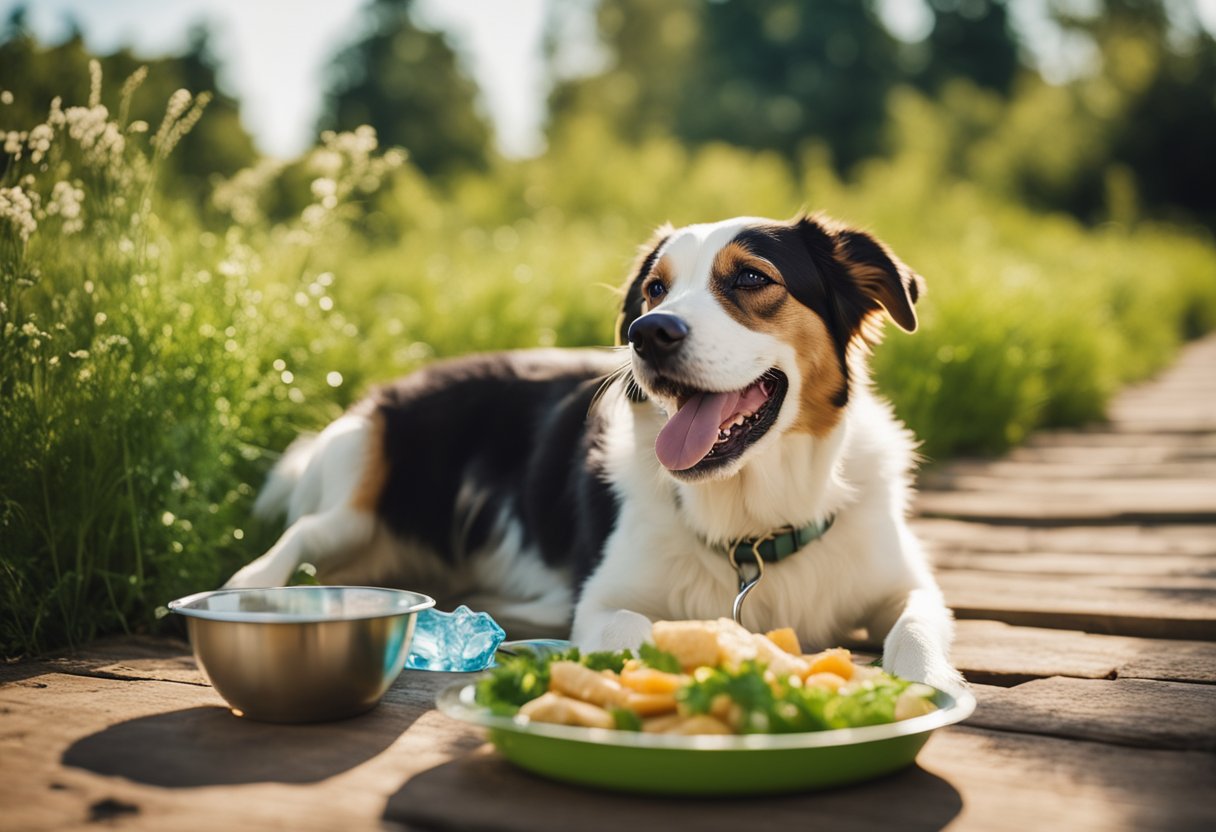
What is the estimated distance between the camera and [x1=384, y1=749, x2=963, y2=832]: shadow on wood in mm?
1627

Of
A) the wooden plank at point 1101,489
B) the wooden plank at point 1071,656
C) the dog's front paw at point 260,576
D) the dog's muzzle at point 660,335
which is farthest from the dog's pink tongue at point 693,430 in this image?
the wooden plank at point 1101,489

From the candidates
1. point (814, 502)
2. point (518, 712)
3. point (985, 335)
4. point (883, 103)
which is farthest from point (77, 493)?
point (883, 103)

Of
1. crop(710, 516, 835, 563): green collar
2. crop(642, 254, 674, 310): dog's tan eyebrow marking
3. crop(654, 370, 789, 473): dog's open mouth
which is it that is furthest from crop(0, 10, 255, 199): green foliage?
crop(710, 516, 835, 563): green collar

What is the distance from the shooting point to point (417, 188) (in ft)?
43.9

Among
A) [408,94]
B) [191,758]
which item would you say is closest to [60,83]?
[191,758]

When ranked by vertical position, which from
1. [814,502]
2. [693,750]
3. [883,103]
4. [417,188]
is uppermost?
[883,103]

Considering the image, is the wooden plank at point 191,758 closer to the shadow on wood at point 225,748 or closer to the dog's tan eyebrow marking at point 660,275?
the shadow on wood at point 225,748

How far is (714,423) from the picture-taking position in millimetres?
Result: 2719

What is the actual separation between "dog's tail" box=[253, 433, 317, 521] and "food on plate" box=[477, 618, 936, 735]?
211cm

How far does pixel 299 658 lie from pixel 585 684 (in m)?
0.60

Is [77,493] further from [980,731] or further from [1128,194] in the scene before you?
[1128,194]

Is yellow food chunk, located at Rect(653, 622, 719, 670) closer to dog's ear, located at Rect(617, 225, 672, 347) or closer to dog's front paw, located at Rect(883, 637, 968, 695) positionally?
dog's front paw, located at Rect(883, 637, 968, 695)

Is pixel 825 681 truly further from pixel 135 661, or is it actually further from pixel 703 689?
pixel 135 661

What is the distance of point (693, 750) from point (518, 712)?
0.35m
